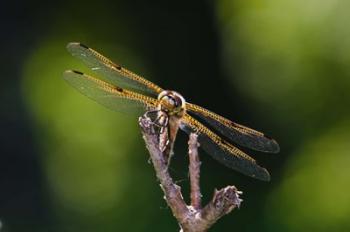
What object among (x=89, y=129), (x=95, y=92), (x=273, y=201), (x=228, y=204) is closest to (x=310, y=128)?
(x=273, y=201)

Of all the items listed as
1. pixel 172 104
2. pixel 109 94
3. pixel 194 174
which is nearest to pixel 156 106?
pixel 172 104

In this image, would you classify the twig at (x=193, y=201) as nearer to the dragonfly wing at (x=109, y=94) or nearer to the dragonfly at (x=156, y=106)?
the dragonfly at (x=156, y=106)

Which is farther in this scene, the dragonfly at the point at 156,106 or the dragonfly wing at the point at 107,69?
the dragonfly wing at the point at 107,69

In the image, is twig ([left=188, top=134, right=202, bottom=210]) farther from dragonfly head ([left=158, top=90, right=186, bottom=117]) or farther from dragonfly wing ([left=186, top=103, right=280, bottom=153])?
dragonfly wing ([left=186, top=103, right=280, bottom=153])

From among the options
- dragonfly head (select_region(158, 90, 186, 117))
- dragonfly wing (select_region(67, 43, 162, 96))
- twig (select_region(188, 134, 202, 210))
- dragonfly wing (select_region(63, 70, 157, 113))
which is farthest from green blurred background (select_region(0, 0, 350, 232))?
twig (select_region(188, 134, 202, 210))

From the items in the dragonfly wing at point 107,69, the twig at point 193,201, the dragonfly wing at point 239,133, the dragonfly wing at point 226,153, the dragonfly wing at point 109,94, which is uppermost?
the dragonfly wing at point 107,69

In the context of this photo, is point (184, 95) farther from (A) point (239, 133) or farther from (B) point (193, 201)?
(B) point (193, 201)

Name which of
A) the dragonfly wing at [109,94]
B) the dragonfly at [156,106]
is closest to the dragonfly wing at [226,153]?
the dragonfly at [156,106]

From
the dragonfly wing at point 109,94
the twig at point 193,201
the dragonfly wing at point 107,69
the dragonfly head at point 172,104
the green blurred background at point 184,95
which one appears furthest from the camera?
the green blurred background at point 184,95
